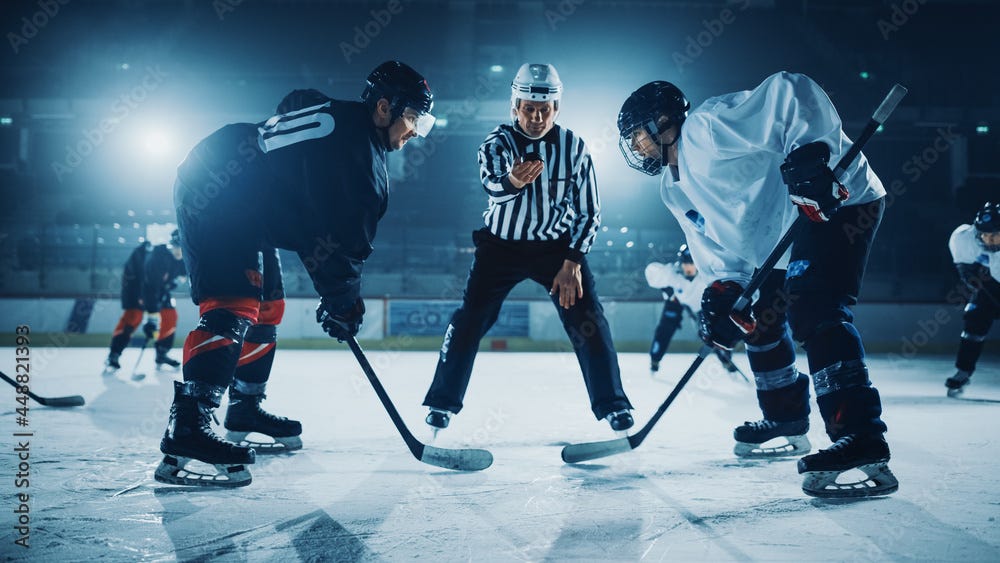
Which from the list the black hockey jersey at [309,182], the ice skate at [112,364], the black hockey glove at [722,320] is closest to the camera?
the black hockey jersey at [309,182]

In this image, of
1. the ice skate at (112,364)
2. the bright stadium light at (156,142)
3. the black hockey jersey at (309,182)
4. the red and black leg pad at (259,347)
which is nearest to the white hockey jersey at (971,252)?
the black hockey jersey at (309,182)

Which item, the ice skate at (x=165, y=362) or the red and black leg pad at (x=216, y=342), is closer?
the red and black leg pad at (x=216, y=342)

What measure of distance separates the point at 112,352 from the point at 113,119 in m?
12.8

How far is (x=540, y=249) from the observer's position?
8.05 feet

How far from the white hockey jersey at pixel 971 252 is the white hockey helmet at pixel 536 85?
161 inches

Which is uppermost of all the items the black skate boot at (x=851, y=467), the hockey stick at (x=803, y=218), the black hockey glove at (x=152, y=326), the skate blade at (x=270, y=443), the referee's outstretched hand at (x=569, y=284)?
the hockey stick at (x=803, y=218)

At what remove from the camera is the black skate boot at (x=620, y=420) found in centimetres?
236

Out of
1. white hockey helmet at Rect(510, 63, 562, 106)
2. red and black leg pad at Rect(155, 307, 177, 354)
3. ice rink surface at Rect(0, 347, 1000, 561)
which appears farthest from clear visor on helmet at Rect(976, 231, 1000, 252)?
red and black leg pad at Rect(155, 307, 177, 354)

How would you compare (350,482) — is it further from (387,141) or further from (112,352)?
(112,352)

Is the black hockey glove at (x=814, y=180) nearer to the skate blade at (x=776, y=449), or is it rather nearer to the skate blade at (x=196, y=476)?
the skate blade at (x=776, y=449)

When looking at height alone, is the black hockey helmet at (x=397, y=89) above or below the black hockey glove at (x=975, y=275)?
above

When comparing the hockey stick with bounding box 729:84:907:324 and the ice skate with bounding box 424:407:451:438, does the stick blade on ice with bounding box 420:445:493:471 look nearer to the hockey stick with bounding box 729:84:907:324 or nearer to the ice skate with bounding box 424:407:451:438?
the ice skate with bounding box 424:407:451:438

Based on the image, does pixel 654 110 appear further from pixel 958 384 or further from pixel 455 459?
pixel 958 384

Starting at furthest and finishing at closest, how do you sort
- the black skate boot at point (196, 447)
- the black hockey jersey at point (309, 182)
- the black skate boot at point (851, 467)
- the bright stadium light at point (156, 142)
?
1. the bright stadium light at point (156, 142)
2. the black hockey jersey at point (309, 182)
3. the black skate boot at point (196, 447)
4. the black skate boot at point (851, 467)
